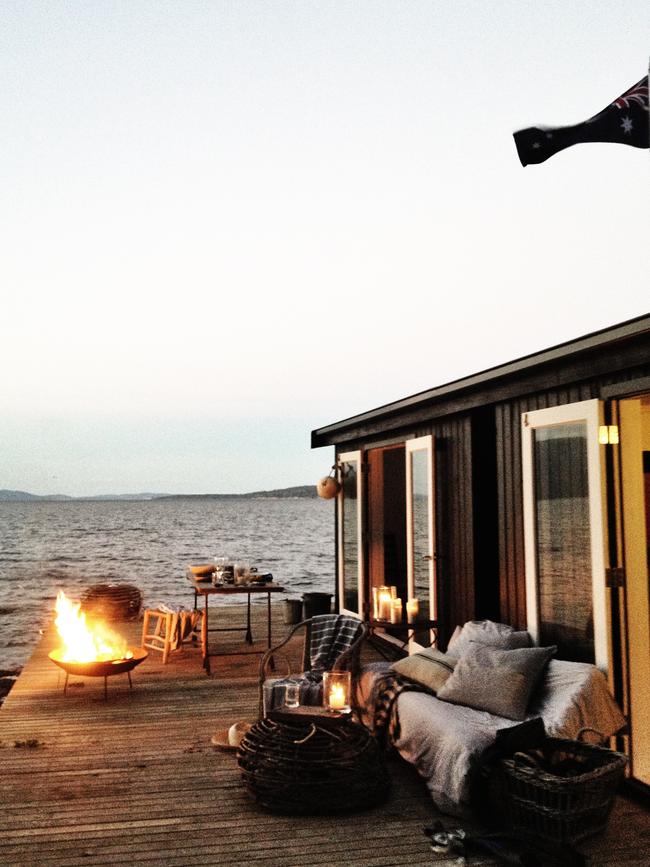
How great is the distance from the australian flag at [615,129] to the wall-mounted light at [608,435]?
153 cm

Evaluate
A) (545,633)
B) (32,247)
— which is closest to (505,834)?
(545,633)

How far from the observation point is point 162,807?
376 centimetres

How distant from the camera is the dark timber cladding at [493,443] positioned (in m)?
4.20

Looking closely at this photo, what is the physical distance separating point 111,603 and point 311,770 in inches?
257

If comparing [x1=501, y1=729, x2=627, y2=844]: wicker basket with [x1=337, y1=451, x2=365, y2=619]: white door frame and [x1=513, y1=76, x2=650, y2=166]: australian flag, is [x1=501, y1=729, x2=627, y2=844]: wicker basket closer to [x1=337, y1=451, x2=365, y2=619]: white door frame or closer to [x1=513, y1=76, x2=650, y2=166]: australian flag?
[x1=513, y1=76, x2=650, y2=166]: australian flag

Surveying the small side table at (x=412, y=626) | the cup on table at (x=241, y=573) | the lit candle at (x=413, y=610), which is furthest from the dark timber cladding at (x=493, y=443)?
the cup on table at (x=241, y=573)

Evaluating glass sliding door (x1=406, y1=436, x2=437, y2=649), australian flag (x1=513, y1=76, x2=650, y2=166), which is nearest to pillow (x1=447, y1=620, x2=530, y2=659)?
glass sliding door (x1=406, y1=436, x2=437, y2=649)

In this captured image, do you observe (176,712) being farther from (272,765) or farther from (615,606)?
(615,606)

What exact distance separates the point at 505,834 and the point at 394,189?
8.03 m

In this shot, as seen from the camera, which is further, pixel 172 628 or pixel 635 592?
pixel 172 628

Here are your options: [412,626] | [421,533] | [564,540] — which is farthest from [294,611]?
[564,540]

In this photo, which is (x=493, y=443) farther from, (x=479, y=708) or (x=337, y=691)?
(x=337, y=691)

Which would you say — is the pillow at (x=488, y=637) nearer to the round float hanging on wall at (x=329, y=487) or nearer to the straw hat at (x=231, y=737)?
the straw hat at (x=231, y=737)

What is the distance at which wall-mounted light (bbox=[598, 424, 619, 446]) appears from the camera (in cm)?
420
